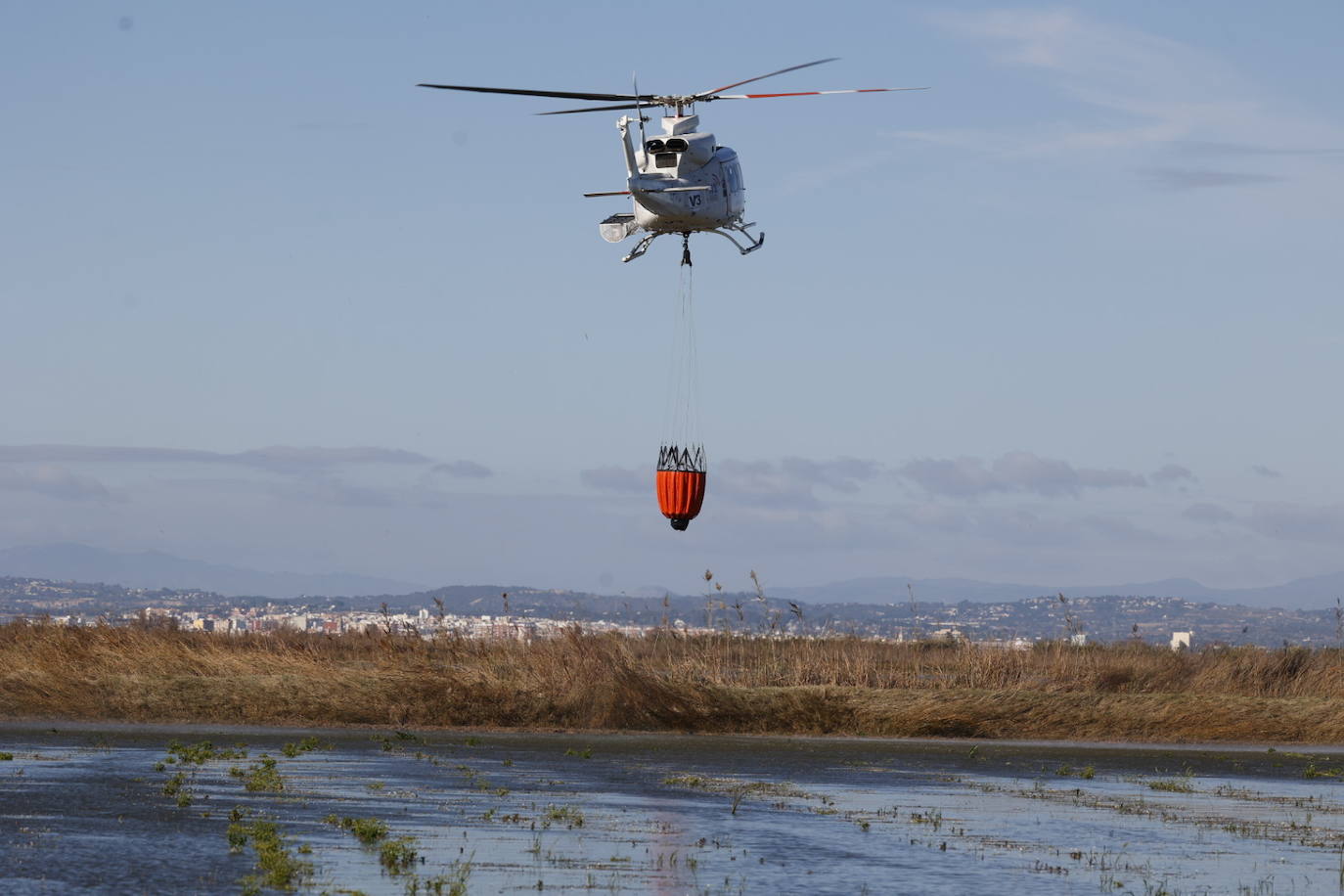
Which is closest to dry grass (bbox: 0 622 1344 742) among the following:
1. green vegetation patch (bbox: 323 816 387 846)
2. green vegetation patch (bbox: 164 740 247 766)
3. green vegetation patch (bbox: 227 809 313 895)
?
green vegetation patch (bbox: 164 740 247 766)

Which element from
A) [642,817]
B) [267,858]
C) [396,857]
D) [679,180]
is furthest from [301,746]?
[267,858]

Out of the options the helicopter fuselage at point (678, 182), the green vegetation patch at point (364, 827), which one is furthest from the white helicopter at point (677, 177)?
the green vegetation patch at point (364, 827)

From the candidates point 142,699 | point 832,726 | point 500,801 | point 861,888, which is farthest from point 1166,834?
point 142,699

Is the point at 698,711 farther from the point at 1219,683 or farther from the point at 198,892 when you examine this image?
the point at 198,892

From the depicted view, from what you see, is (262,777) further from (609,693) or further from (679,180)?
(609,693)

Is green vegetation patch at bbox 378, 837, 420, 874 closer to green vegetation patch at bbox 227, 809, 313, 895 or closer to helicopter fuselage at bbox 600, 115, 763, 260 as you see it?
green vegetation patch at bbox 227, 809, 313, 895

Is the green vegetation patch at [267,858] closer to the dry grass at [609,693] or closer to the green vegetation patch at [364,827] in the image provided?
the green vegetation patch at [364,827]

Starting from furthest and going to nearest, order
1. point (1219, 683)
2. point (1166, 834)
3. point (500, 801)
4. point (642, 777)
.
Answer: point (1219, 683) → point (642, 777) → point (500, 801) → point (1166, 834)
